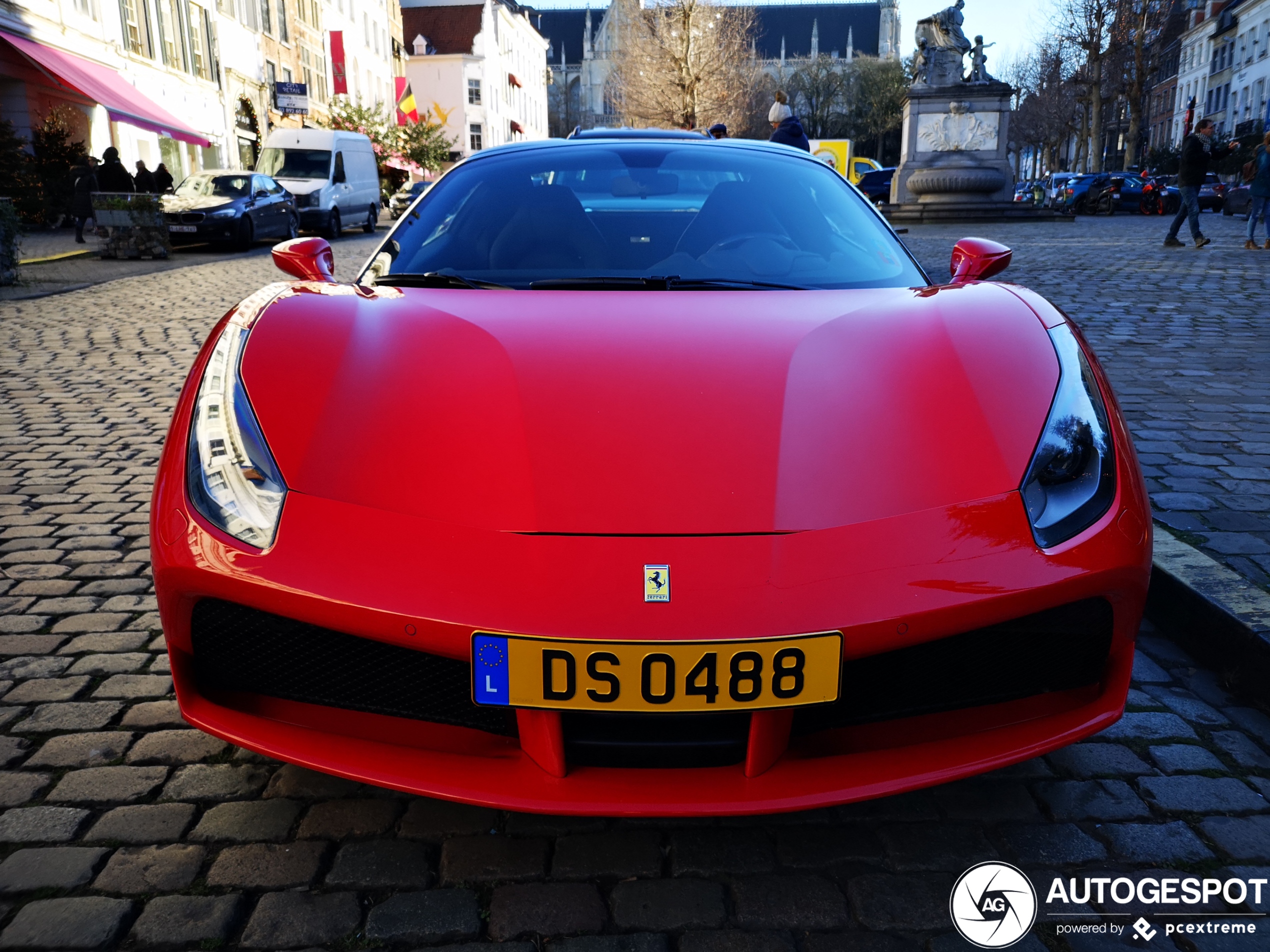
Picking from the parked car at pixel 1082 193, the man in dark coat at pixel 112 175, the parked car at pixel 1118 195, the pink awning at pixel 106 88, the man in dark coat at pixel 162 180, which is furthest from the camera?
the parked car at pixel 1082 193

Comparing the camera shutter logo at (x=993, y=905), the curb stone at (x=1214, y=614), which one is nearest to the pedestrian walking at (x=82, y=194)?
the curb stone at (x=1214, y=614)

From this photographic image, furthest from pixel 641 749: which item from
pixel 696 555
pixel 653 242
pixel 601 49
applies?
pixel 601 49

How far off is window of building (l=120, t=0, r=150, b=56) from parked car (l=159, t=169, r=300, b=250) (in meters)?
9.56

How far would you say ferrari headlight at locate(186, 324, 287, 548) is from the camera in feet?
5.99

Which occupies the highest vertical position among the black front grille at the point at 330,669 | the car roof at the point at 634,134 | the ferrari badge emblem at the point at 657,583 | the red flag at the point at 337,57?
the red flag at the point at 337,57

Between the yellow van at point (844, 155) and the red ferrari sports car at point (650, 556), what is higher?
the yellow van at point (844, 155)

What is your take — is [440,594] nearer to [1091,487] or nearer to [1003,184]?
[1091,487]

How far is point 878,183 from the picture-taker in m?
31.4

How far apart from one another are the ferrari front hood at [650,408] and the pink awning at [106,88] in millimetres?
21973

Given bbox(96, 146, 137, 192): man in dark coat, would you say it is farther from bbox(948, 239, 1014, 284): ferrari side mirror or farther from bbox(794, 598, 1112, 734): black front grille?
bbox(794, 598, 1112, 734): black front grille

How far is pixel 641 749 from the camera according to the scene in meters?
1.69

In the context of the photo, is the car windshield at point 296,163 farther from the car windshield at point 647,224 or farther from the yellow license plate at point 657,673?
the yellow license plate at point 657,673

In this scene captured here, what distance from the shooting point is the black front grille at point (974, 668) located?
176cm

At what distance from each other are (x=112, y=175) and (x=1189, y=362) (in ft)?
55.4
